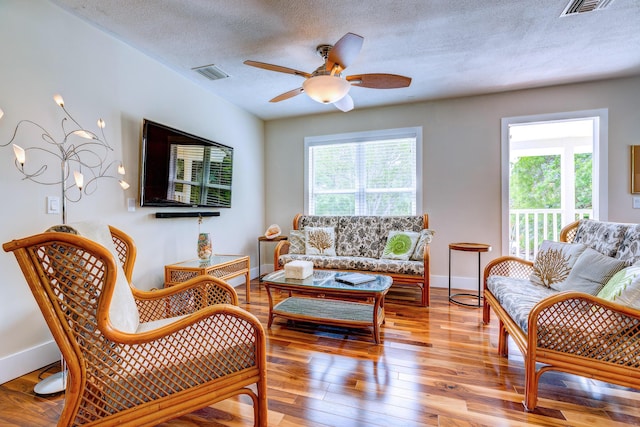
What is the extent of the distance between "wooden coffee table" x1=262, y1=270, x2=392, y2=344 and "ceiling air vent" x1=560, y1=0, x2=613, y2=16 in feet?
7.71

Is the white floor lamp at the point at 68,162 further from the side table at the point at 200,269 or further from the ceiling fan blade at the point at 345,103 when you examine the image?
the ceiling fan blade at the point at 345,103

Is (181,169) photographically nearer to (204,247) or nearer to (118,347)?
(204,247)

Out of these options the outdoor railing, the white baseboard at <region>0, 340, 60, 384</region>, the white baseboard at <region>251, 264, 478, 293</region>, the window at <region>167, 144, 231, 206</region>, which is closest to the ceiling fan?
the window at <region>167, 144, 231, 206</region>

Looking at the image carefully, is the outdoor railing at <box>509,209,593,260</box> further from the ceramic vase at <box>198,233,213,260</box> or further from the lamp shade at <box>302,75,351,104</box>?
the ceramic vase at <box>198,233,213,260</box>

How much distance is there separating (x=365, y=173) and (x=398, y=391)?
120 inches

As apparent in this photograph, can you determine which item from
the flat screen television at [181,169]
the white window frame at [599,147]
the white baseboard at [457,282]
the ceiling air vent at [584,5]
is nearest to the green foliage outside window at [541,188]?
the white window frame at [599,147]

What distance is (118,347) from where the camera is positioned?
1.09 metres

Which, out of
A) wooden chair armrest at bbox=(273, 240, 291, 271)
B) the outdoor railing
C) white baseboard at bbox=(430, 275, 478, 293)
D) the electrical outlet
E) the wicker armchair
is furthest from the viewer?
the outdoor railing

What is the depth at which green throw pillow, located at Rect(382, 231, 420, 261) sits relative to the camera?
3.35m

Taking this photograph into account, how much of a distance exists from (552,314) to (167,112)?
134 inches

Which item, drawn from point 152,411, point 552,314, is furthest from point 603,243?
point 152,411

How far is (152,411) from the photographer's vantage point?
109 cm

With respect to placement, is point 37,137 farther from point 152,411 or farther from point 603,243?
point 603,243

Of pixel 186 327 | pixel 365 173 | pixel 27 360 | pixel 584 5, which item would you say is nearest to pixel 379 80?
pixel 584 5
